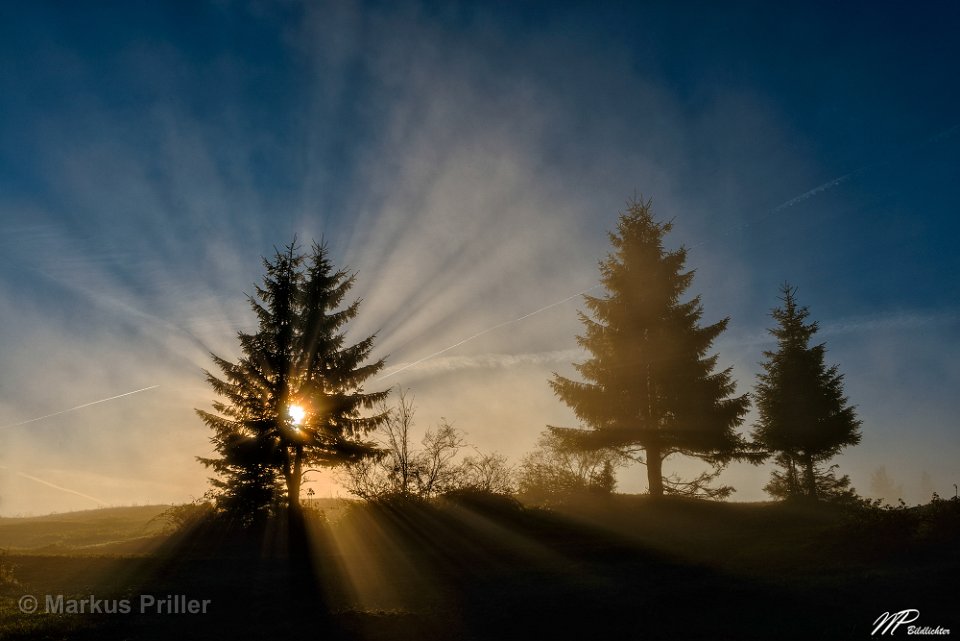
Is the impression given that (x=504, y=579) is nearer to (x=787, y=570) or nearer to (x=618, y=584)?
(x=618, y=584)

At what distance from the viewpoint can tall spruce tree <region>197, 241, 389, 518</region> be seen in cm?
2147

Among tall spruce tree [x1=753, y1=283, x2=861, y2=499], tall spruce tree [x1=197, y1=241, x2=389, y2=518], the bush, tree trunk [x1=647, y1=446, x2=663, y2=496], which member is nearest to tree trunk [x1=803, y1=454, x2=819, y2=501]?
tall spruce tree [x1=753, y1=283, x2=861, y2=499]

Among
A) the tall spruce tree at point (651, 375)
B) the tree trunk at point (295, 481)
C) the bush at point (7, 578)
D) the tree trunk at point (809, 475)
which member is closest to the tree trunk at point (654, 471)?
the tall spruce tree at point (651, 375)

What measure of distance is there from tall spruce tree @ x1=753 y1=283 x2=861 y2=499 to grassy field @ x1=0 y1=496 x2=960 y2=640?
648 cm

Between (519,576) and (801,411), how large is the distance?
860 inches

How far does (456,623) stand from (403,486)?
12.2m

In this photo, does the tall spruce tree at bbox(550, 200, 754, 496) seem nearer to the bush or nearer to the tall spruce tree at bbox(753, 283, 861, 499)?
the tall spruce tree at bbox(753, 283, 861, 499)

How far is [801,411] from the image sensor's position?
2722 centimetres

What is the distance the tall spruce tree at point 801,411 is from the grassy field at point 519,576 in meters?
6.48

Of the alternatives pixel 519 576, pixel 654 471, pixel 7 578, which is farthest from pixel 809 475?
pixel 7 578

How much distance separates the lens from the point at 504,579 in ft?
42.2

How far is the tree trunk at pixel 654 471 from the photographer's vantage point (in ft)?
75.6

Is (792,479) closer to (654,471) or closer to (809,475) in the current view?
(809,475)

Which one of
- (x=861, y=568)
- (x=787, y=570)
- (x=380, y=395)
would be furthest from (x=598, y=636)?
(x=380, y=395)
